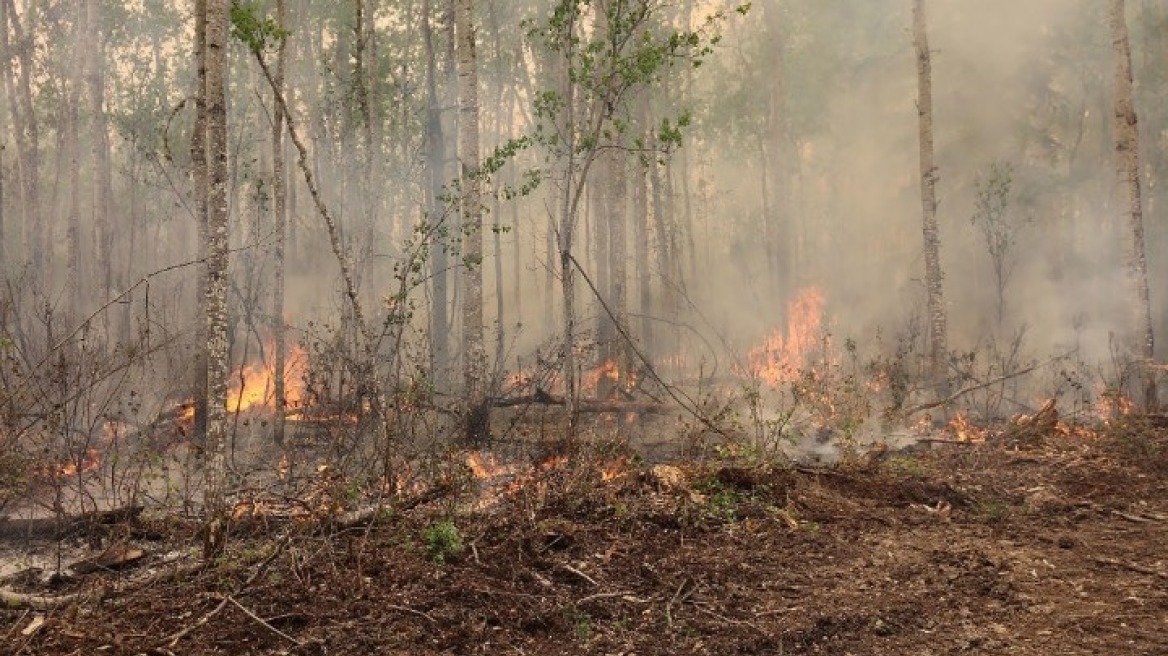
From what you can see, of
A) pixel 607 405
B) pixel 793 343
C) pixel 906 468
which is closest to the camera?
pixel 906 468

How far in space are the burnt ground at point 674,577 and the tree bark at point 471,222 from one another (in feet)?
15.1

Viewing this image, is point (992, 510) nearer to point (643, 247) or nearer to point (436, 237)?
point (436, 237)

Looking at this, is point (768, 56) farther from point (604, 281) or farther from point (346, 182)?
point (346, 182)

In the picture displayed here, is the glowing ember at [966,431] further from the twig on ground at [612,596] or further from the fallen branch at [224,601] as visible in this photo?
the fallen branch at [224,601]

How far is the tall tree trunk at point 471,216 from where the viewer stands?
12070 millimetres

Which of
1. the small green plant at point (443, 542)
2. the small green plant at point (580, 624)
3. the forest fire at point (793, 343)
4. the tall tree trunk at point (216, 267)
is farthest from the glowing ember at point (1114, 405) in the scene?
Result: the tall tree trunk at point (216, 267)

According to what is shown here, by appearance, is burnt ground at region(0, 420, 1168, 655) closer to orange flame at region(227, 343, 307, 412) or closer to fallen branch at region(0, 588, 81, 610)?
fallen branch at region(0, 588, 81, 610)

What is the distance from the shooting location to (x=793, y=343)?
24.6 meters

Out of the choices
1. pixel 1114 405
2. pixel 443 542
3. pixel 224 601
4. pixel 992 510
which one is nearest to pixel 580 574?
pixel 443 542

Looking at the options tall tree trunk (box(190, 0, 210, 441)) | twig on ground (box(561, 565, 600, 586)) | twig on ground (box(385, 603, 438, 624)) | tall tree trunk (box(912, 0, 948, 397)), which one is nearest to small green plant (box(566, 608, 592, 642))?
twig on ground (box(561, 565, 600, 586))

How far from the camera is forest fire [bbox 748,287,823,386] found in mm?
20266

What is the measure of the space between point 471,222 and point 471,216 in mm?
91

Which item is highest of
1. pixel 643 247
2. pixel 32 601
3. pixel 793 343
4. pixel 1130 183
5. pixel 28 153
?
pixel 28 153

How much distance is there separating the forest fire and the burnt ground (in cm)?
1115
